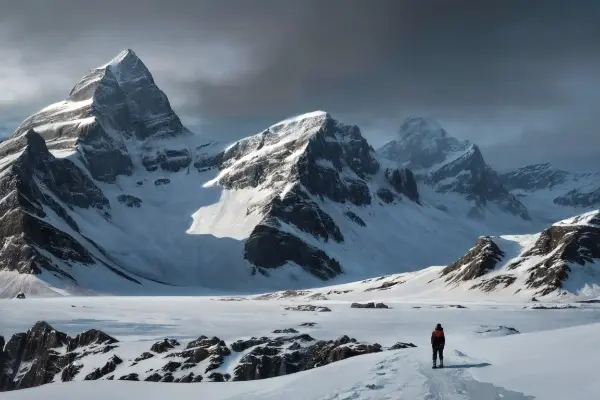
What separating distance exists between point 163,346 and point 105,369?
22.5ft

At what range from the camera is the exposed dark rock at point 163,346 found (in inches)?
3059

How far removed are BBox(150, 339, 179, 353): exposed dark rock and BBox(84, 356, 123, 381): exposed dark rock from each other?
4.12 metres

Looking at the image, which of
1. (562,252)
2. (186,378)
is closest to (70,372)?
(186,378)

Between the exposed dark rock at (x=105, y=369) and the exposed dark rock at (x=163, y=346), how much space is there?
4.12 meters

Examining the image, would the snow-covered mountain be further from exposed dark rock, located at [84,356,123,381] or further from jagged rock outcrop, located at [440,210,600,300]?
exposed dark rock, located at [84,356,123,381]

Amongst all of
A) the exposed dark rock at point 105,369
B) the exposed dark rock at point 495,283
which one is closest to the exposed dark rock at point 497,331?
the exposed dark rock at point 105,369

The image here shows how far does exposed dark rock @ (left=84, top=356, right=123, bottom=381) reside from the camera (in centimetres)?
7431

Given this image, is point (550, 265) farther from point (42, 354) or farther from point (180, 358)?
point (42, 354)

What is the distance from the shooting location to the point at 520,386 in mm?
26750

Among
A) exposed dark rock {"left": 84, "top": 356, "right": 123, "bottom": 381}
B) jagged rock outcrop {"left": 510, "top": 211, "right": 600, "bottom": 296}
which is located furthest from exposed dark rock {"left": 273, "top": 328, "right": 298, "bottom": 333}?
jagged rock outcrop {"left": 510, "top": 211, "right": 600, "bottom": 296}

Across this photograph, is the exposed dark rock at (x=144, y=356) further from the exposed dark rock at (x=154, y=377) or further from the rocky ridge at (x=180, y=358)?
the exposed dark rock at (x=154, y=377)

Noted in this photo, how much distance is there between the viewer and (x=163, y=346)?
256ft

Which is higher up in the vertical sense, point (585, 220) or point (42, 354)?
point (585, 220)

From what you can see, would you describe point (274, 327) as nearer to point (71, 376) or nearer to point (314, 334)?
point (314, 334)
